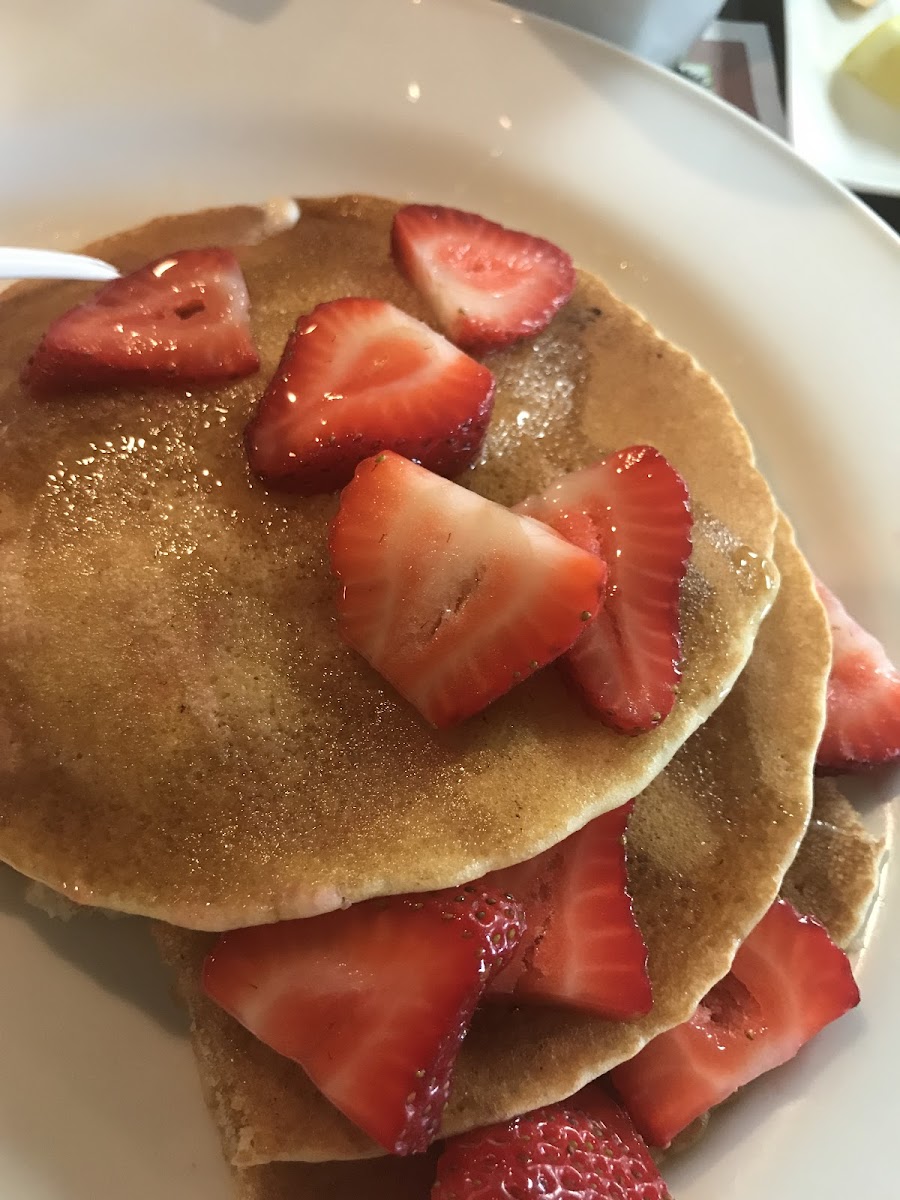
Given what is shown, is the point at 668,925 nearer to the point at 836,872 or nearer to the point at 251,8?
the point at 836,872

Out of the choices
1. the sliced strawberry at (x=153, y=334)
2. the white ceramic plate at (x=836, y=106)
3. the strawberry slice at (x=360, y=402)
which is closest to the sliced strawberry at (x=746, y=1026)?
the strawberry slice at (x=360, y=402)

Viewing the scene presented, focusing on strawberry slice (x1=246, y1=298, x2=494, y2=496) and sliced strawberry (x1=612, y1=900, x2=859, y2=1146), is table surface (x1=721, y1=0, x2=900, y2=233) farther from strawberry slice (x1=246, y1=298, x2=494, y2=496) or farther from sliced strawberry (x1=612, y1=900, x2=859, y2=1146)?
sliced strawberry (x1=612, y1=900, x2=859, y2=1146)

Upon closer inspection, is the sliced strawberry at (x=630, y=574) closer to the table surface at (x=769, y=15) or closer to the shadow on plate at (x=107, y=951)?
the shadow on plate at (x=107, y=951)

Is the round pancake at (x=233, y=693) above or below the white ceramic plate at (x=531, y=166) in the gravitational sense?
below

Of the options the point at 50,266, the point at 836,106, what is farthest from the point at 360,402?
the point at 836,106

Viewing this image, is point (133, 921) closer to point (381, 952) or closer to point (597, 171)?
point (381, 952)

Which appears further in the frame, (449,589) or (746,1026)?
(746,1026)

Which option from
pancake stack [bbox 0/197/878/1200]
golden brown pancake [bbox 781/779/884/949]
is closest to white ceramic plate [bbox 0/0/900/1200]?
golden brown pancake [bbox 781/779/884/949]
